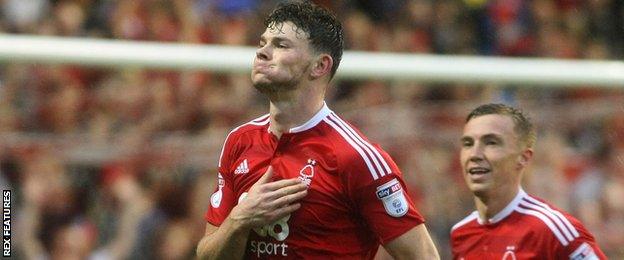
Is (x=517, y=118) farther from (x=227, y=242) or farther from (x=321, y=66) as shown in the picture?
(x=227, y=242)

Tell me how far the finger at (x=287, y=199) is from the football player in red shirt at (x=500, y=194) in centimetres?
124

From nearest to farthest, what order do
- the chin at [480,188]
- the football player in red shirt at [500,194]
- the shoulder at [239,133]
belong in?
the shoulder at [239,133], the football player in red shirt at [500,194], the chin at [480,188]

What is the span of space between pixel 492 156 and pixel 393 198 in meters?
1.06

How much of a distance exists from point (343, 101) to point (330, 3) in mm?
2204

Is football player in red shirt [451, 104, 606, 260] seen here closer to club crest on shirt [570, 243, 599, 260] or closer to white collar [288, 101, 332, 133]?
club crest on shirt [570, 243, 599, 260]

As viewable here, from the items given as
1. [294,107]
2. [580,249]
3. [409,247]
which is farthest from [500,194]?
[294,107]

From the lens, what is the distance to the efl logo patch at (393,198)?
4.80 metres

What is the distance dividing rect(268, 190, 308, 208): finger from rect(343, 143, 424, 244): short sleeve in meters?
0.19

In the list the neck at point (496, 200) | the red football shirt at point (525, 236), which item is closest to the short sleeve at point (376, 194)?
the red football shirt at point (525, 236)

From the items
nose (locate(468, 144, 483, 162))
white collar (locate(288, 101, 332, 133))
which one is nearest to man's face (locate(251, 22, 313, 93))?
white collar (locate(288, 101, 332, 133))

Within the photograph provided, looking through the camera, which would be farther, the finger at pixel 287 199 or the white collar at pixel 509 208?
the white collar at pixel 509 208

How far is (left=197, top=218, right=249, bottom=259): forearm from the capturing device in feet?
15.8

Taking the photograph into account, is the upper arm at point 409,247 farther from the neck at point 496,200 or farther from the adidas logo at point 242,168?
the neck at point 496,200

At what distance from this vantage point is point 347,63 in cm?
741
